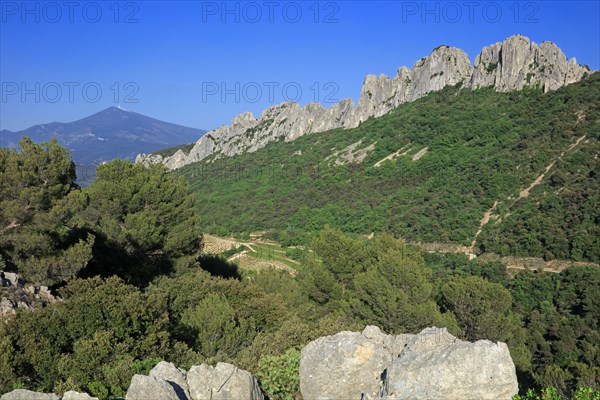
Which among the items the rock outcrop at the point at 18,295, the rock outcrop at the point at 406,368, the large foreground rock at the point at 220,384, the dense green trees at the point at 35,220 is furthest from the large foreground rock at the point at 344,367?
the dense green trees at the point at 35,220

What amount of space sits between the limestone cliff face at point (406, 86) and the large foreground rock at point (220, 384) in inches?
1932

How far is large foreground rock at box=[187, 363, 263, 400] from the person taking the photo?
735cm

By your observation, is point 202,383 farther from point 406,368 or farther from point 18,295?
point 18,295

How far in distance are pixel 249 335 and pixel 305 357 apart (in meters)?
7.54

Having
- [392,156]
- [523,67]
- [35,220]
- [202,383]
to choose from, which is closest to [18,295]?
[35,220]

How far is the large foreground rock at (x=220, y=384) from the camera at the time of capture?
24.1 feet

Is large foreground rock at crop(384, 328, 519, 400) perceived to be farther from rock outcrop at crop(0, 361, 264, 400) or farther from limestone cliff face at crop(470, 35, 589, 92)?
limestone cliff face at crop(470, 35, 589, 92)

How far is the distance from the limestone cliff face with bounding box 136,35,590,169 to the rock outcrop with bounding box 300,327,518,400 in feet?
160

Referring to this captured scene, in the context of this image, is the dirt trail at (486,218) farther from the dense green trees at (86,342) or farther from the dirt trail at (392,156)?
the dense green trees at (86,342)

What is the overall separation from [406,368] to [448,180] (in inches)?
2152

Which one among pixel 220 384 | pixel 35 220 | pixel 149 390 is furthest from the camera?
pixel 35 220

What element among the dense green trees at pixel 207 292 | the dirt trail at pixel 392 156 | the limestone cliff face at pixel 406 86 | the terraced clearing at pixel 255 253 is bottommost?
the terraced clearing at pixel 255 253

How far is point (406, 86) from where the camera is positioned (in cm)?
9838

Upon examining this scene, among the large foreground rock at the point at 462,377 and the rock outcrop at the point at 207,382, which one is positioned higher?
the large foreground rock at the point at 462,377
